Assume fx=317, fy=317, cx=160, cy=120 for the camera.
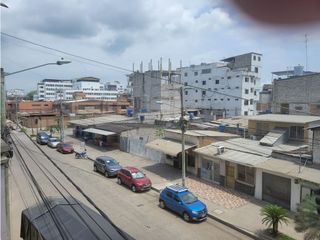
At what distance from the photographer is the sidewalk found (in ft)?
49.1

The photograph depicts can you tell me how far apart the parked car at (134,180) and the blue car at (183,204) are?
2876 mm

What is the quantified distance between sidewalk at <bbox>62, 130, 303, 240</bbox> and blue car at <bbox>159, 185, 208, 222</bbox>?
930 millimetres

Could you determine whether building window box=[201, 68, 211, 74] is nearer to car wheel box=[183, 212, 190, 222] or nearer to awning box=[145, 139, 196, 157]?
awning box=[145, 139, 196, 157]

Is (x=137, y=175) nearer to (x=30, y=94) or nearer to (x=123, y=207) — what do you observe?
(x=123, y=207)

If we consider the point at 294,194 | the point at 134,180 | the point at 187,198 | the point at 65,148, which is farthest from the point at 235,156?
the point at 65,148

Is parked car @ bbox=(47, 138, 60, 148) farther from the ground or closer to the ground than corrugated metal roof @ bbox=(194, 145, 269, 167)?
closer to the ground

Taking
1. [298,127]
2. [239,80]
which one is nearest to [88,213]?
[298,127]

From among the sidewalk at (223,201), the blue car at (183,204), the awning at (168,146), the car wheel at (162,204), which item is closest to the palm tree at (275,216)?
the sidewalk at (223,201)

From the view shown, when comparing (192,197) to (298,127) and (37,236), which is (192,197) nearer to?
(37,236)

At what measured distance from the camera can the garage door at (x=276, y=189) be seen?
17.2 meters

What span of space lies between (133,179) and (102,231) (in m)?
11.8

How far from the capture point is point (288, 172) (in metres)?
16.2

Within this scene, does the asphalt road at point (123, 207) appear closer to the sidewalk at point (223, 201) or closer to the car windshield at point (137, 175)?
the sidewalk at point (223, 201)

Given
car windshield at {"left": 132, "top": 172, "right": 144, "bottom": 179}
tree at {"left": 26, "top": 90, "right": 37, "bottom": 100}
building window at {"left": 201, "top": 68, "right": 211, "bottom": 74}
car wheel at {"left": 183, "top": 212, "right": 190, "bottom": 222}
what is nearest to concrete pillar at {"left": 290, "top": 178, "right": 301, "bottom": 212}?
car wheel at {"left": 183, "top": 212, "right": 190, "bottom": 222}
